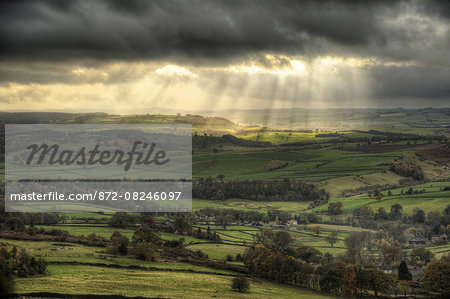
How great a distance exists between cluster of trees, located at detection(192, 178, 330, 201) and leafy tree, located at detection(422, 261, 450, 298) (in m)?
71.3

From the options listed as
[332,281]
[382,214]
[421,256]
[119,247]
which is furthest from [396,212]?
[119,247]

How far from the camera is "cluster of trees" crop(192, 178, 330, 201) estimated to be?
136387mm

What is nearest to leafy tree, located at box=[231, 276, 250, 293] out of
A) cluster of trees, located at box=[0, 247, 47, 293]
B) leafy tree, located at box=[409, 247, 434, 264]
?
cluster of trees, located at box=[0, 247, 47, 293]

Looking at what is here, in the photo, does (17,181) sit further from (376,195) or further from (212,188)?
(376,195)

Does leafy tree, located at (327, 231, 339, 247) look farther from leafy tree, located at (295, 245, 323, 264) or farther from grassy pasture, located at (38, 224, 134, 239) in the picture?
grassy pasture, located at (38, 224, 134, 239)

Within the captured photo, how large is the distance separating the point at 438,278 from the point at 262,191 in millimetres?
84416

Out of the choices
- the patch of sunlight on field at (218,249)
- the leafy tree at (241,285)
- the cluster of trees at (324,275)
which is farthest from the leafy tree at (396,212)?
the leafy tree at (241,285)

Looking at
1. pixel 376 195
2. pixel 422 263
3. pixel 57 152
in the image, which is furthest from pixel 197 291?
pixel 57 152

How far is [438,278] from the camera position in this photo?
191 ft

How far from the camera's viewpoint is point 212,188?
479 ft

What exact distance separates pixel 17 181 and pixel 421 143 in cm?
17293

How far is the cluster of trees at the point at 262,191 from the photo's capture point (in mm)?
136387

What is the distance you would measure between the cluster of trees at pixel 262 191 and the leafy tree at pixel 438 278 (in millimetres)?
71339

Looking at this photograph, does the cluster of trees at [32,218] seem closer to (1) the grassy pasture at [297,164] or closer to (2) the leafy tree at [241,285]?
(2) the leafy tree at [241,285]
